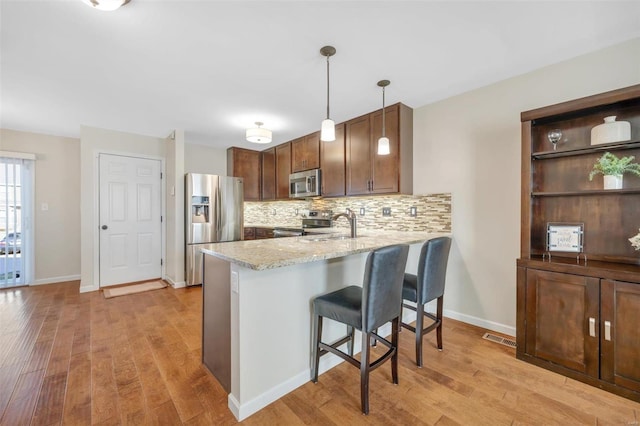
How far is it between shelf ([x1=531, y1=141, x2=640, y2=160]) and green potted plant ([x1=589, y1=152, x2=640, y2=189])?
0.07 meters

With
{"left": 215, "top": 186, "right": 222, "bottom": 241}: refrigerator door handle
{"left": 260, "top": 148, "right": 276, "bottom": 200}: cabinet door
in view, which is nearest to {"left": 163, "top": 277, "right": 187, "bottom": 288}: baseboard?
{"left": 215, "top": 186, "right": 222, "bottom": 241}: refrigerator door handle

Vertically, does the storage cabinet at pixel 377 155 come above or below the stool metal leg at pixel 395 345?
above

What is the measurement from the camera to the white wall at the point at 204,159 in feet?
15.8

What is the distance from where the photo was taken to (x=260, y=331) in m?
1.62

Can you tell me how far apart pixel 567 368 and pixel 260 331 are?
214 centimetres

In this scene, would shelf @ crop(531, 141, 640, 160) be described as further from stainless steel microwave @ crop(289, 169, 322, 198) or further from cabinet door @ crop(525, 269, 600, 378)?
stainless steel microwave @ crop(289, 169, 322, 198)

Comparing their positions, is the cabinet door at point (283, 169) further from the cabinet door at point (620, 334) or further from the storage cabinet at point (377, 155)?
the cabinet door at point (620, 334)

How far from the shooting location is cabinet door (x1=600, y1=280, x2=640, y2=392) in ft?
5.46

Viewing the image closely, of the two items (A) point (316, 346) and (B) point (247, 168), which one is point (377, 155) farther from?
(B) point (247, 168)

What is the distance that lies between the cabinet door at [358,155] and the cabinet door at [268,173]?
1.87 m

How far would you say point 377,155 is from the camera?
3287 mm

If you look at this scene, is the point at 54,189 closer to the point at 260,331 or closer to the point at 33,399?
the point at 33,399

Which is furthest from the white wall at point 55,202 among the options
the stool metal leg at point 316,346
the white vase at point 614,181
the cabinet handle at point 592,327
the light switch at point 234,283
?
the white vase at point 614,181

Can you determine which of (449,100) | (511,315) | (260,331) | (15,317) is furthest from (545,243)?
(15,317)
